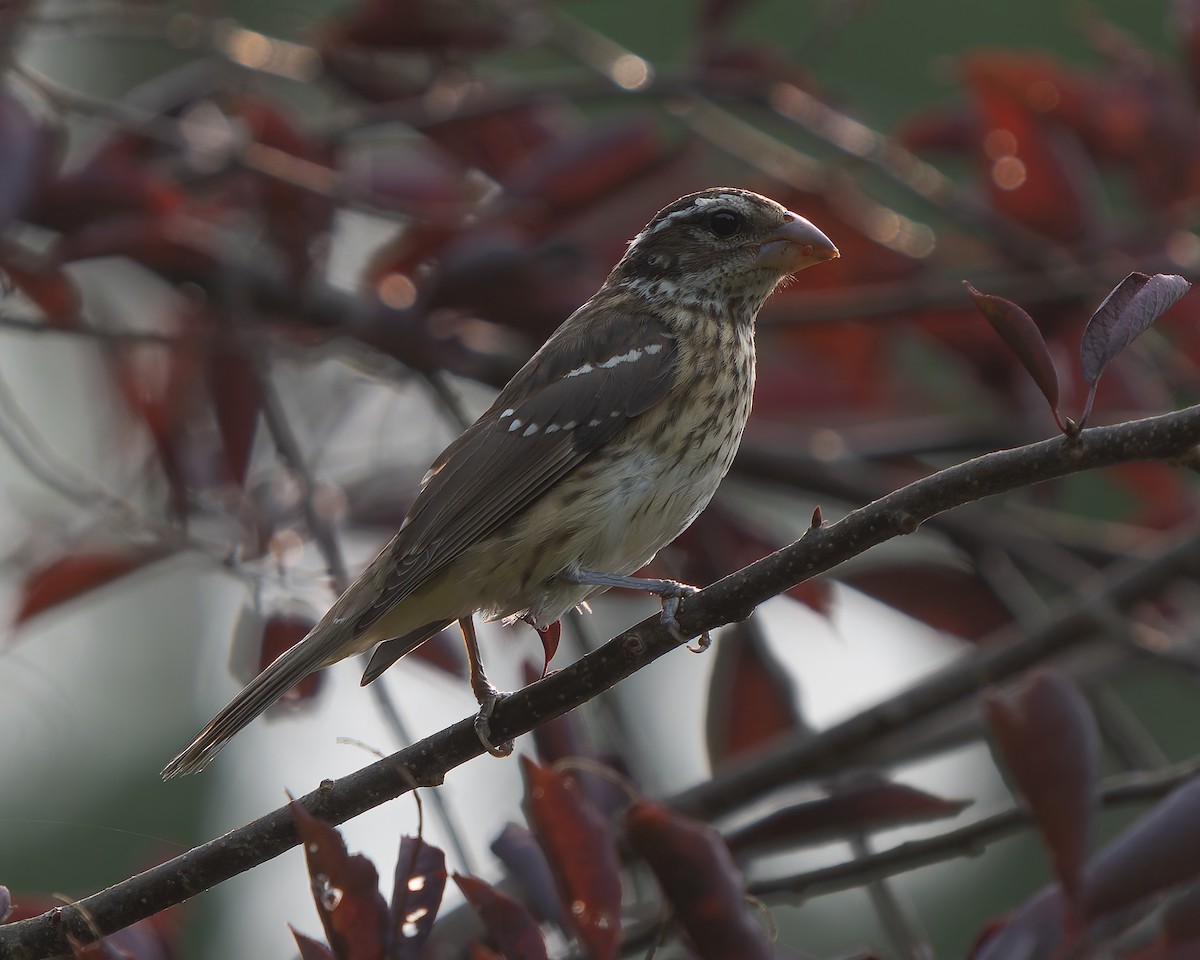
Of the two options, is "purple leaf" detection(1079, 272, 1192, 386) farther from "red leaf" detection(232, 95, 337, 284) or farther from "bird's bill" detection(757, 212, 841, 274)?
"red leaf" detection(232, 95, 337, 284)

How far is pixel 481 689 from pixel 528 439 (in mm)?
669

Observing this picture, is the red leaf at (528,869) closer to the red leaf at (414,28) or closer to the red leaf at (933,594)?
Answer: the red leaf at (933,594)

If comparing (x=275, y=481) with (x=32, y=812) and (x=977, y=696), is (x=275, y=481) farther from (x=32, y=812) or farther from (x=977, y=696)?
(x=32, y=812)

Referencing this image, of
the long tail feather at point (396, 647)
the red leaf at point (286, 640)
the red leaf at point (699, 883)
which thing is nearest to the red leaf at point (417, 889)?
the red leaf at point (699, 883)

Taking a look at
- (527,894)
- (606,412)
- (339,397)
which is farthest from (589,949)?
(339,397)

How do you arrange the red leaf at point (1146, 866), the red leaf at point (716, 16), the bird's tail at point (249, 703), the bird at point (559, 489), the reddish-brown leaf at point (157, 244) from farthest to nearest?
the red leaf at point (716, 16), the reddish-brown leaf at point (157, 244), the bird at point (559, 489), the bird's tail at point (249, 703), the red leaf at point (1146, 866)

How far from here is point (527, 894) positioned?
257 cm

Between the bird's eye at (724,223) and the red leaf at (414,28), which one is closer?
the bird's eye at (724,223)

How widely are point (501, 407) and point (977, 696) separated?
140cm

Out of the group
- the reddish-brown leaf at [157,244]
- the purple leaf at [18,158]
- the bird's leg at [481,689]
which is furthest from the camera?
the reddish-brown leaf at [157,244]

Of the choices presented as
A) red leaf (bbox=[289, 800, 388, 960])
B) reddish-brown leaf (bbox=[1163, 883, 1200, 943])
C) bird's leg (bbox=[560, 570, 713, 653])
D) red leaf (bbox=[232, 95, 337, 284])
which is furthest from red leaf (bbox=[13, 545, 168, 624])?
reddish-brown leaf (bbox=[1163, 883, 1200, 943])

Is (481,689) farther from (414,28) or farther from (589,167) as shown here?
(414,28)

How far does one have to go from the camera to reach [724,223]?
158 inches

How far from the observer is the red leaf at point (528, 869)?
8.38 feet
